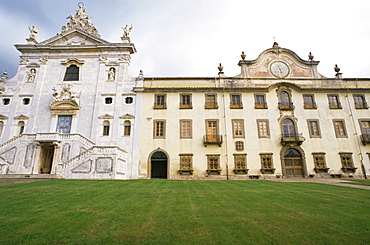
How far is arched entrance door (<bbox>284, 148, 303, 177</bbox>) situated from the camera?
973 inches

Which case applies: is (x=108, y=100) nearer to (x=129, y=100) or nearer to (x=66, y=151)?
(x=129, y=100)

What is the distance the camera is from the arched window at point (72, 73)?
28.6 m

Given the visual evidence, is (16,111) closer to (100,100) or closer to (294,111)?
(100,100)

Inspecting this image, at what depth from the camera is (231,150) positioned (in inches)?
984

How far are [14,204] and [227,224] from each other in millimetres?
6786

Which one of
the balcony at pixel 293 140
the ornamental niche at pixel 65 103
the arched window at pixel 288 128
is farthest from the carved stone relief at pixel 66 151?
the arched window at pixel 288 128

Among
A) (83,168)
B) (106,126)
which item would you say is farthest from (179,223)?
(106,126)

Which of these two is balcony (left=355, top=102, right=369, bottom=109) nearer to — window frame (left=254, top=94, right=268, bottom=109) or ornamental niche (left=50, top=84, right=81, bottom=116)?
window frame (left=254, top=94, right=268, bottom=109)

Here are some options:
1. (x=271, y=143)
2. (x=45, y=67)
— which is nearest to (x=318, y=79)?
(x=271, y=143)

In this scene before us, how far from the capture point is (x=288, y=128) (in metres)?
26.0

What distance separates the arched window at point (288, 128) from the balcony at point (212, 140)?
795cm

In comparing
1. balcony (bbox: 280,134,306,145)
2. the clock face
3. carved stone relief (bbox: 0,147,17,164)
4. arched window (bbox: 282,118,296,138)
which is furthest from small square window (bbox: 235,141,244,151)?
carved stone relief (bbox: 0,147,17,164)

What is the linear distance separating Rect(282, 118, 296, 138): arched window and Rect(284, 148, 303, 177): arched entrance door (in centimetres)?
170

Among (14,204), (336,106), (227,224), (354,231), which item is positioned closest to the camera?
(354,231)
